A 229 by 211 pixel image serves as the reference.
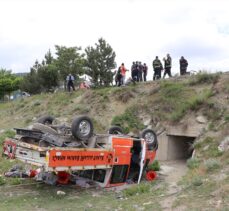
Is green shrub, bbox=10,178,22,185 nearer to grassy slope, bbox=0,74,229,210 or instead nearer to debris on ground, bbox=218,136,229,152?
grassy slope, bbox=0,74,229,210

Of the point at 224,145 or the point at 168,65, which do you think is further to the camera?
the point at 168,65

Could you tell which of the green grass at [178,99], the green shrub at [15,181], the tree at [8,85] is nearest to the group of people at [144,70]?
the green grass at [178,99]

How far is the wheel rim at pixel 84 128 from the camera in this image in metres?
11.4

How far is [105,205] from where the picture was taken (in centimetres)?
1027

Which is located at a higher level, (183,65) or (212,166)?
(183,65)

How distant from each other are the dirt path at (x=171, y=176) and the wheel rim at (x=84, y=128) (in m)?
2.74

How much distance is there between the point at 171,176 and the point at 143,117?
6064 millimetres

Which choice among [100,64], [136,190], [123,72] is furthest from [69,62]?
[136,190]

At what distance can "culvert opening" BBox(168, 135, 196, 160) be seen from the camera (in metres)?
18.3

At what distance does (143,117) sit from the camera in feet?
64.8

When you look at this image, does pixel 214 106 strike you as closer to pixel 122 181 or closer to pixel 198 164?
pixel 198 164

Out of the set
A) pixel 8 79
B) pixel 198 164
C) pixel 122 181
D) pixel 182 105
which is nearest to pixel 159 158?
pixel 182 105

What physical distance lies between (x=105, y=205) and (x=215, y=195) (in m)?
2.68

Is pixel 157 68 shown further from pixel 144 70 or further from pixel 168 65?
pixel 144 70
